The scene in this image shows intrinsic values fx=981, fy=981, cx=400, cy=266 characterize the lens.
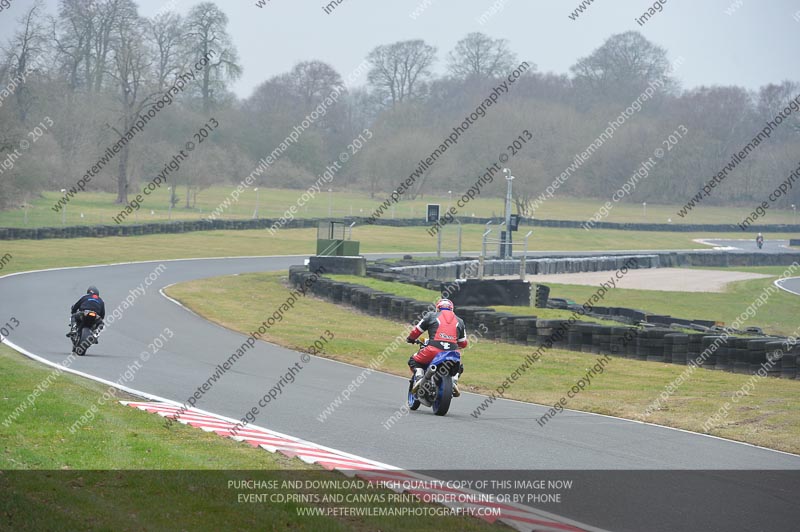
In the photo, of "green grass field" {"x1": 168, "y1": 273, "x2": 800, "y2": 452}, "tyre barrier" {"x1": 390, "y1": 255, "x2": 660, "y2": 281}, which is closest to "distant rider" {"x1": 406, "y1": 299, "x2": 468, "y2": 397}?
"green grass field" {"x1": 168, "y1": 273, "x2": 800, "y2": 452}

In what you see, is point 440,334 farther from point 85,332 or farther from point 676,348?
point 85,332

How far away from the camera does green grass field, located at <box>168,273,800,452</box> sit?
1250 centimetres

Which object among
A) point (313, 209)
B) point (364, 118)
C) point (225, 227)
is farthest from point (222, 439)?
point (364, 118)

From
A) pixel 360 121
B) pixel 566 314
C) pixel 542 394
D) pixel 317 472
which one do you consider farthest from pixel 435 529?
pixel 360 121

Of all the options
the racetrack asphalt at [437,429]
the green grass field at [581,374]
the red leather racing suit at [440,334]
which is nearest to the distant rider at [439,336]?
the red leather racing suit at [440,334]

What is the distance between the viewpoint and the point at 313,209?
78.4 metres

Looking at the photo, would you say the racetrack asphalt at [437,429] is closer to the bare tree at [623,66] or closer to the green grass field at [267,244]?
the green grass field at [267,244]

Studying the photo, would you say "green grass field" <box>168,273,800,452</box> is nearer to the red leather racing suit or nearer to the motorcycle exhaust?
the red leather racing suit

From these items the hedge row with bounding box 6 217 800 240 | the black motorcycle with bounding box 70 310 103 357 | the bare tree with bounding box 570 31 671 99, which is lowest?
the black motorcycle with bounding box 70 310 103 357

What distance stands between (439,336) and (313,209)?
66781 millimetres

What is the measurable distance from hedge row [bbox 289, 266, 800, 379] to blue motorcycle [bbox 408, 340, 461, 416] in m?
6.94

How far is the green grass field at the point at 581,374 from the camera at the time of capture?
492 inches

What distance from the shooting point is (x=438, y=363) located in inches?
476

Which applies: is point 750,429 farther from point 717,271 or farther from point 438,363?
point 717,271
